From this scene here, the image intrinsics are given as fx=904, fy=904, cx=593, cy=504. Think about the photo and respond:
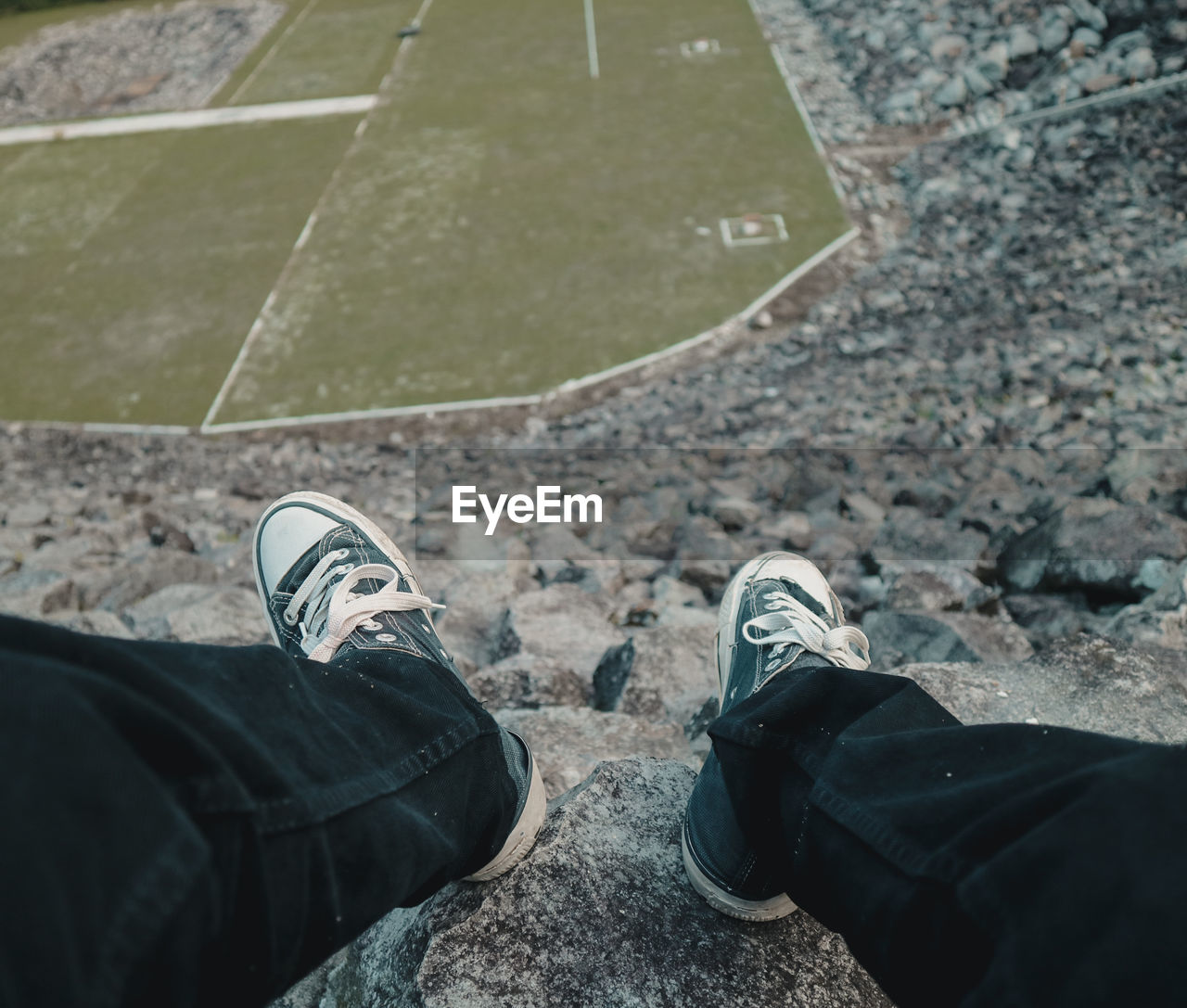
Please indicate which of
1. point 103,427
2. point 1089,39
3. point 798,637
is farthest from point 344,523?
point 1089,39

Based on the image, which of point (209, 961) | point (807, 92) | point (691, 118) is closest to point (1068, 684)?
point (209, 961)

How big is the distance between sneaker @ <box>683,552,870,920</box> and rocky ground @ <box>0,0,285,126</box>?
39.6 ft

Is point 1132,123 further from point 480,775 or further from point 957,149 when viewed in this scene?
point 480,775

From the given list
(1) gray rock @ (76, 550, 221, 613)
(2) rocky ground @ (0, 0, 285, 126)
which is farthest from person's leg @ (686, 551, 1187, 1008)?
(2) rocky ground @ (0, 0, 285, 126)

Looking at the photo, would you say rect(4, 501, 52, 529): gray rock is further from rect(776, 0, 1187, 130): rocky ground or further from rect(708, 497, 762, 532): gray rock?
rect(776, 0, 1187, 130): rocky ground

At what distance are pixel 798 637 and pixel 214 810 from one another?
124 centimetres

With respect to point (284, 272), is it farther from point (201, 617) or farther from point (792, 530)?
point (792, 530)

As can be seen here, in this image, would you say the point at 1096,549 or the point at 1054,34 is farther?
the point at 1054,34

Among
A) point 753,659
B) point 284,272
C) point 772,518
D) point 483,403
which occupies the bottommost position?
point 483,403

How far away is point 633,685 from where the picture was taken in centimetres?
254

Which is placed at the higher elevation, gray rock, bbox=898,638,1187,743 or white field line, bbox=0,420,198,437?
gray rock, bbox=898,638,1187,743

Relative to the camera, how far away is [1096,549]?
10.2ft

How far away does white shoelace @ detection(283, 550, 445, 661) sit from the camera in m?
1.84

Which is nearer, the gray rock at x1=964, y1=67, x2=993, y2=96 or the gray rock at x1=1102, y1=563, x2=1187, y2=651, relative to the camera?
the gray rock at x1=1102, y1=563, x2=1187, y2=651
